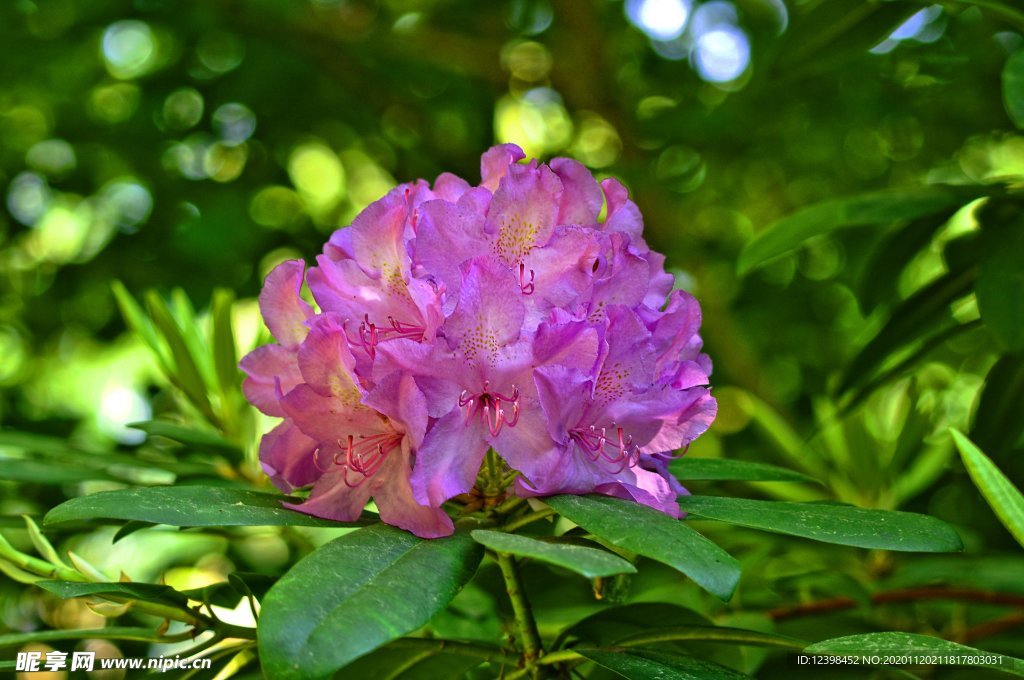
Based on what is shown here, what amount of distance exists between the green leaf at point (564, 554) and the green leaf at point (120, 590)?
0.31 meters

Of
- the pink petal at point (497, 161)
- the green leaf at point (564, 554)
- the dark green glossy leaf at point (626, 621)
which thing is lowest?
the dark green glossy leaf at point (626, 621)

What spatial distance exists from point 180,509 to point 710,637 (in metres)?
0.53

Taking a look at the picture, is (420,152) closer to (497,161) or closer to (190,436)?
(190,436)

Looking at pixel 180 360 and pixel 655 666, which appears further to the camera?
pixel 180 360

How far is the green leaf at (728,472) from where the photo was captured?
106 cm

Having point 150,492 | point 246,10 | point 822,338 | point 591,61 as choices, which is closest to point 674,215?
point 591,61

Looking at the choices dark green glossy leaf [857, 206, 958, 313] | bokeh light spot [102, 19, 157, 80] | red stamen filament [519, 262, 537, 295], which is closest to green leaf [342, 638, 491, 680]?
red stamen filament [519, 262, 537, 295]

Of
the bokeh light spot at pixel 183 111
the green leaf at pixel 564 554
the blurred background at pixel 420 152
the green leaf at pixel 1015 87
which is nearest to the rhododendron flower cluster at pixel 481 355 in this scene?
the green leaf at pixel 564 554

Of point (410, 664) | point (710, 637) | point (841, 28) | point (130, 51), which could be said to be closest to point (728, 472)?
point (710, 637)

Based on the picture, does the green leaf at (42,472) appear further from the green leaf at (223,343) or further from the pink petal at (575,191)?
the pink petal at (575,191)

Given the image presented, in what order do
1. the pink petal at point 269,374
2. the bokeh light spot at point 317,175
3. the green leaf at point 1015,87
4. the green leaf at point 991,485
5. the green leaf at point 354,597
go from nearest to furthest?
the green leaf at point 354,597 → the green leaf at point 991,485 → the pink petal at point 269,374 → the green leaf at point 1015,87 → the bokeh light spot at point 317,175

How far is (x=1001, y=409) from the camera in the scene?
1399mm

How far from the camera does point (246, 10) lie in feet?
8.22

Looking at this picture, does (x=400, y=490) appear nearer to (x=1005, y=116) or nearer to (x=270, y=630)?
(x=270, y=630)
